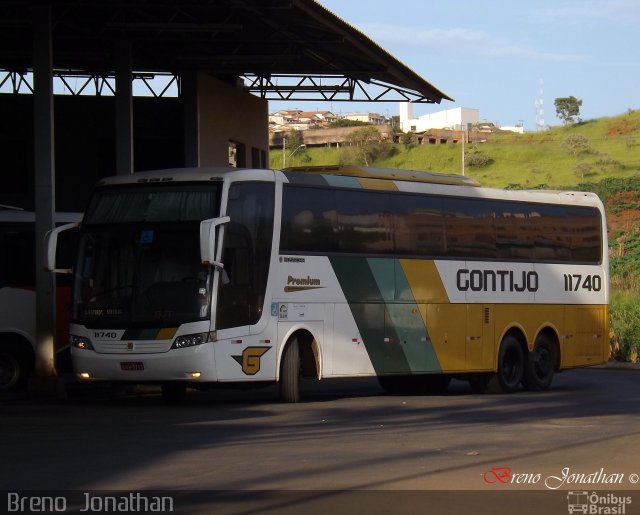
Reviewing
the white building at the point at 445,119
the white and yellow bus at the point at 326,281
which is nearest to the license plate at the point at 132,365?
the white and yellow bus at the point at 326,281

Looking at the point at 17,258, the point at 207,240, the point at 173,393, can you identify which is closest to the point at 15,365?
the point at 17,258

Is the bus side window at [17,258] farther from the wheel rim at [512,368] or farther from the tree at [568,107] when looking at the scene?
the tree at [568,107]

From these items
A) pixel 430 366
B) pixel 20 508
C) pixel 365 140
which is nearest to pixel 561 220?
pixel 430 366

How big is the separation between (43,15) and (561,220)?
408 inches

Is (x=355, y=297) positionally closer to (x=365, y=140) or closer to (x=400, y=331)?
(x=400, y=331)

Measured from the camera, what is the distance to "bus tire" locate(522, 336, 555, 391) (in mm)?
22392

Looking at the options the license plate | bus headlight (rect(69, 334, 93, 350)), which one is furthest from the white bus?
the license plate

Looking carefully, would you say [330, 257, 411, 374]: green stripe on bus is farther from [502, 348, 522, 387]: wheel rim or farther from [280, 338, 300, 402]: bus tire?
[502, 348, 522, 387]: wheel rim

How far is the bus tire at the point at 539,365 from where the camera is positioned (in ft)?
73.5

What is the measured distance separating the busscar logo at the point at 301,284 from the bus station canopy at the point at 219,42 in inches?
215

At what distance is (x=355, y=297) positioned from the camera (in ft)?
62.6

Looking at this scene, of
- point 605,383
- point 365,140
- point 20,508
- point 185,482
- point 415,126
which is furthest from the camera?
point 415,126

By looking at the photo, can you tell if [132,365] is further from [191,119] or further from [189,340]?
[191,119]

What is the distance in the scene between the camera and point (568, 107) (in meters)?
126
